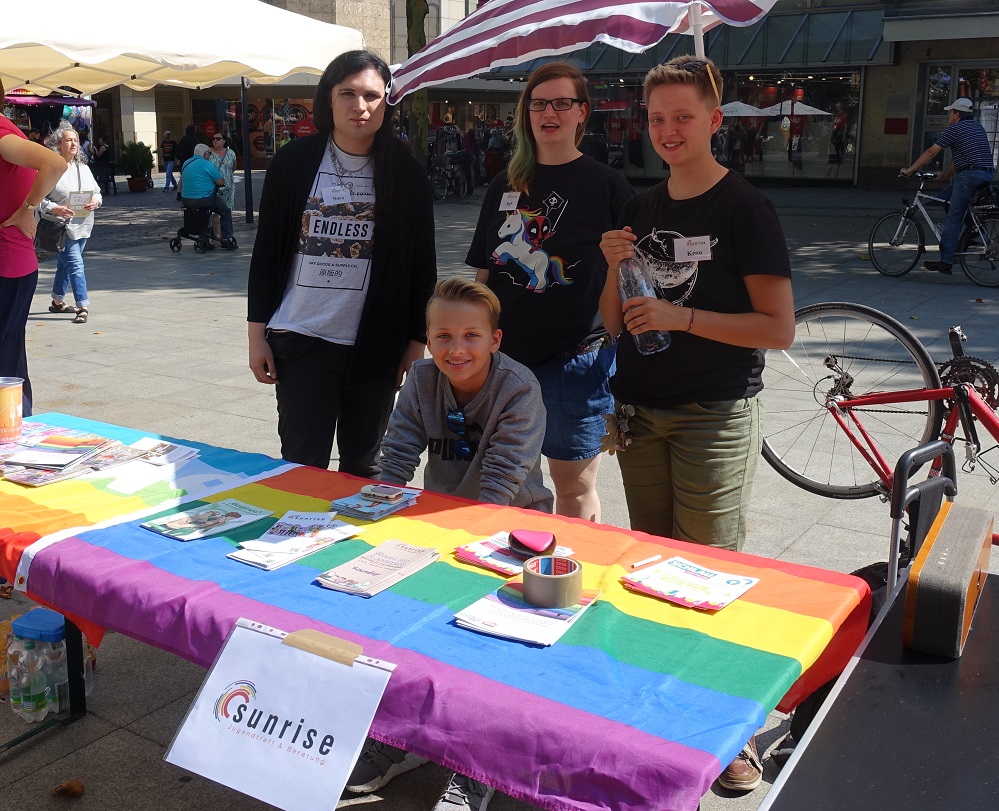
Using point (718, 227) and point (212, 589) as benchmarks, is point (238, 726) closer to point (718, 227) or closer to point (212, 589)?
point (212, 589)

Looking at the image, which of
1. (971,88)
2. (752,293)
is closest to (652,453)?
(752,293)

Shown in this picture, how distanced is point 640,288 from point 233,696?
150 cm

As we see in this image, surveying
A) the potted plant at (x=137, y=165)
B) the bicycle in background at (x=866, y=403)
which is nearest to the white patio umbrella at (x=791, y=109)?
the potted plant at (x=137, y=165)

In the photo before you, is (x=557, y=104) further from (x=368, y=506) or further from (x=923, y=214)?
(x=923, y=214)

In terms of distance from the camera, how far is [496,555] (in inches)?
94.9

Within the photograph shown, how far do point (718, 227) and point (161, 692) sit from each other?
2.24 metres

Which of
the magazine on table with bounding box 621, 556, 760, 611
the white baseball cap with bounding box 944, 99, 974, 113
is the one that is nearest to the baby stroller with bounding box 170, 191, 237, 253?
the white baseball cap with bounding box 944, 99, 974, 113

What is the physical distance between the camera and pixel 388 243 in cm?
344

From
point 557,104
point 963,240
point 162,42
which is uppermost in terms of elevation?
point 162,42

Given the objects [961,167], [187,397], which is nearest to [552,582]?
A: [187,397]

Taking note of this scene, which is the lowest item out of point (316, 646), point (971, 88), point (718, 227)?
point (316, 646)

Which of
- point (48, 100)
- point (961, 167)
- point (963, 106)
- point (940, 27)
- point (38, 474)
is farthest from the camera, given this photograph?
point (48, 100)

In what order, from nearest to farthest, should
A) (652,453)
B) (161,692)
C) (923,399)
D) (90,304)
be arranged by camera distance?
(652,453), (161,692), (923,399), (90,304)

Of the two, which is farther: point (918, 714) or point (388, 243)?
point (388, 243)
